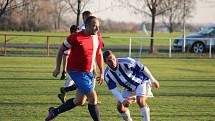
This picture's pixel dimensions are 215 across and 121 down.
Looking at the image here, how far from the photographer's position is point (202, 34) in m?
35.6

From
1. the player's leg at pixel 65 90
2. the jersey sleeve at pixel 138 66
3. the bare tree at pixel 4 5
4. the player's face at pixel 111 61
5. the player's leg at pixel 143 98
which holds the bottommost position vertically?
the player's leg at pixel 65 90

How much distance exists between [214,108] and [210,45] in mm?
21830

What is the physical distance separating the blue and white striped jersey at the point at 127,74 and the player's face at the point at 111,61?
5.4 inches

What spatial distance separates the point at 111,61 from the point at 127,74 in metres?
0.42

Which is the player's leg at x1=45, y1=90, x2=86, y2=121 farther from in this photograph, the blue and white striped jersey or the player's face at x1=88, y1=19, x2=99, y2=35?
the player's face at x1=88, y1=19, x2=99, y2=35

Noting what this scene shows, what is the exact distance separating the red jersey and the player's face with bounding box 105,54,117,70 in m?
0.48

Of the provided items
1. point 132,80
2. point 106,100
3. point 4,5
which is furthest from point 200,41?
point 132,80

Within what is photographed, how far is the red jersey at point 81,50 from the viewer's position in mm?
8500

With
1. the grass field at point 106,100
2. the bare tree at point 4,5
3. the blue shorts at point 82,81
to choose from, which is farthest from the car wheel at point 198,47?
the blue shorts at point 82,81

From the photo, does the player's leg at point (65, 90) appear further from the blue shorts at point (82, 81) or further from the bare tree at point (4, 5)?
the bare tree at point (4, 5)

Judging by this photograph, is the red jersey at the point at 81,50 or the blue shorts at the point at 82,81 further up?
the red jersey at the point at 81,50

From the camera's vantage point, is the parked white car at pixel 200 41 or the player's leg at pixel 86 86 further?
the parked white car at pixel 200 41

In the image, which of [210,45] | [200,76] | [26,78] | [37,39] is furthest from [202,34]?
[37,39]

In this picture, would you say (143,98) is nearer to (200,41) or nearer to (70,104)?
(70,104)
